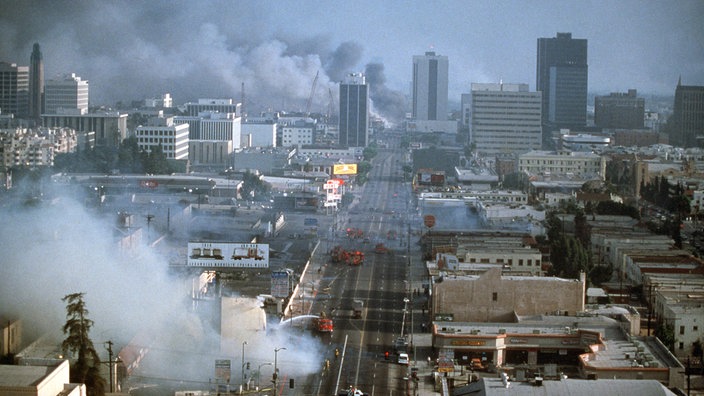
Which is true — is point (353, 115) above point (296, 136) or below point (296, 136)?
above

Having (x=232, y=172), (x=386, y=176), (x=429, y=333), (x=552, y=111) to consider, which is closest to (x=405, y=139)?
(x=552, y=111)

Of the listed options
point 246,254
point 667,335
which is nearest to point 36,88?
point 246,254

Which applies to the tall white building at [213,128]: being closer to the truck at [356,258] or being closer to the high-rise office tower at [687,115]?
the high-rise office tower at [687,115]

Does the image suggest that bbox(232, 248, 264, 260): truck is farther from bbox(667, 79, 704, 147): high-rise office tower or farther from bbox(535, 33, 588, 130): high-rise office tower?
bbox(535, 33, 588, 130): high-rise office tower

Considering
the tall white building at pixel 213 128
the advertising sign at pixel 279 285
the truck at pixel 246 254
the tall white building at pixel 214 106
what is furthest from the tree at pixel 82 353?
the tall white building at pixel 214 106

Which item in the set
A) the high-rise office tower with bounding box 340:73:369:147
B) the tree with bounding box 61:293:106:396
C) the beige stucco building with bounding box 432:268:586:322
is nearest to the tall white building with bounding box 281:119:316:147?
the high-rise office tower with bounding box 340:73:369:147

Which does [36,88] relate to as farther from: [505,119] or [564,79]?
[564,79]
